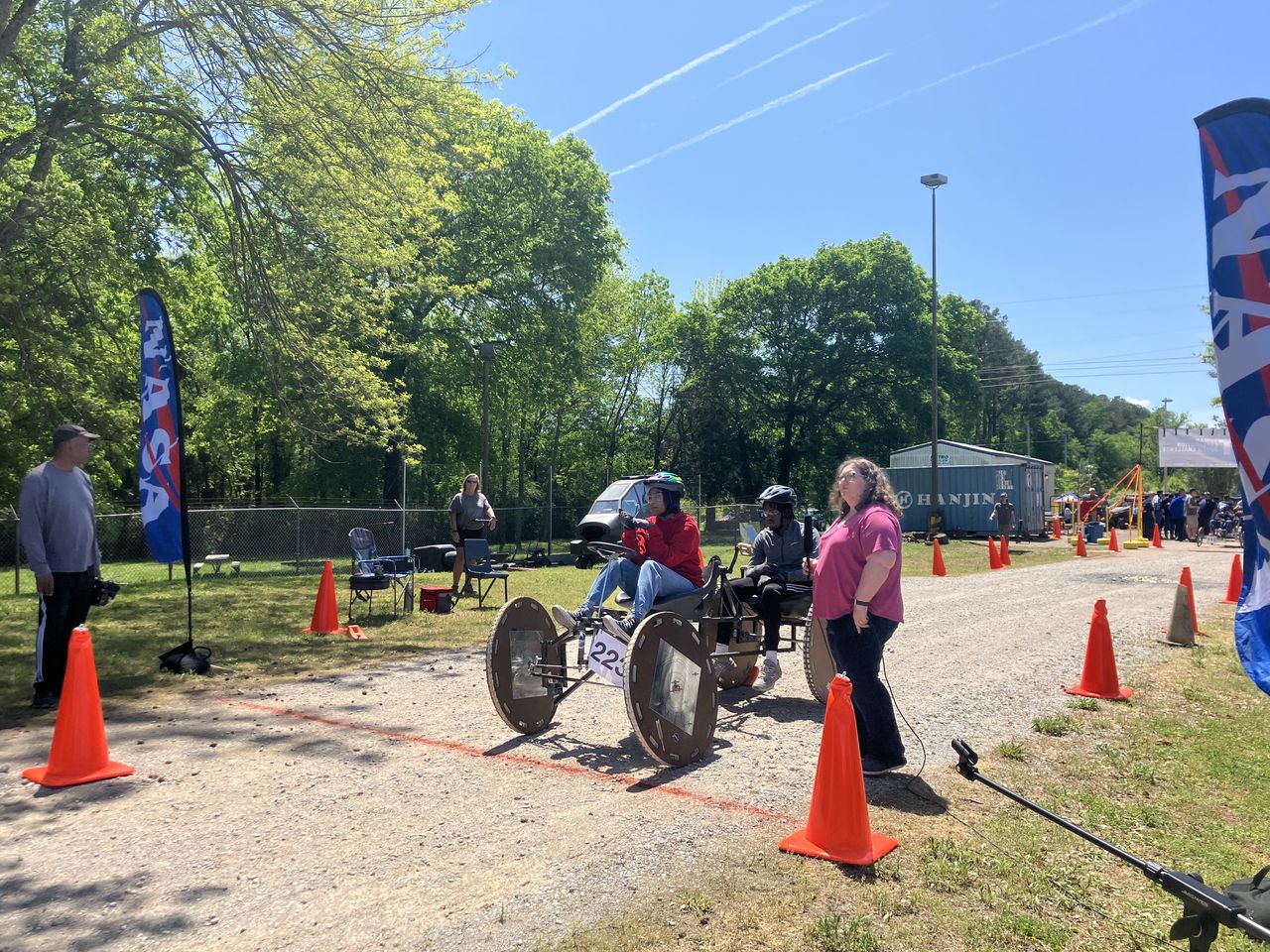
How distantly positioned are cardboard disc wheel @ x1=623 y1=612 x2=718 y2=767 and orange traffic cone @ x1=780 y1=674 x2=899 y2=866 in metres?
1.18

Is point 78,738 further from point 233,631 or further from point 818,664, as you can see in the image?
point 233,631

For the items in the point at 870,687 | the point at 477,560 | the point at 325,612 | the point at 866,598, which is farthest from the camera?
the point at 477,560

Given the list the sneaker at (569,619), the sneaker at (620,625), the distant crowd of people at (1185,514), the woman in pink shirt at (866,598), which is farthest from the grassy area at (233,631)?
the distant crowd of people at (1185,514)

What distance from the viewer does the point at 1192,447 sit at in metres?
36.0

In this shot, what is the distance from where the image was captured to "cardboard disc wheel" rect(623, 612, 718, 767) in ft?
16.6

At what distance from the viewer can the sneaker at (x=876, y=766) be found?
17.0ft

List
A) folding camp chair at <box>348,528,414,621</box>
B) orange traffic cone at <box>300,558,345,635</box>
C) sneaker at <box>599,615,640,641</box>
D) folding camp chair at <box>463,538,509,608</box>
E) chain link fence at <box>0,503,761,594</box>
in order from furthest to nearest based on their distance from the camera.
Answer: chain link fence at <box>0,503,761,594</box> → folding camp chair at <box>463,538,509,608</box> → folding camp chair at <box>348,528,414,621</box> → orange traffic cone at <box>300,558,345,635</box> → sneaker at <box>599,615,640,641</box>

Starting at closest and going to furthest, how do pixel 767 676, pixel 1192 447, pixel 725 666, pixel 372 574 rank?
1. pixel 725 666
2. pixel 767 676
3. pixel 372 574
4. pixel 1192 447

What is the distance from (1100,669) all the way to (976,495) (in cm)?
2727

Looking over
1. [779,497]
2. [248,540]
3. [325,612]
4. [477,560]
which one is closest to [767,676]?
[779,497]

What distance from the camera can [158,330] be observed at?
833 cm

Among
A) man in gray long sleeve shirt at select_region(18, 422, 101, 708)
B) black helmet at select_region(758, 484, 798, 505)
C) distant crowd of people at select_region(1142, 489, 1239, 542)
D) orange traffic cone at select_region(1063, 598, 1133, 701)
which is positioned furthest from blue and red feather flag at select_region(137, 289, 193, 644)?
distant crowd of people at select_region(1142, 489, 1239, 542)

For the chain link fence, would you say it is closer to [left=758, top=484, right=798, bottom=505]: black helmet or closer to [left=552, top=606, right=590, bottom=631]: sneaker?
[left=758, top=484, right=798, bottom=505]: black helmet

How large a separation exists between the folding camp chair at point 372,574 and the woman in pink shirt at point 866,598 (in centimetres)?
810
